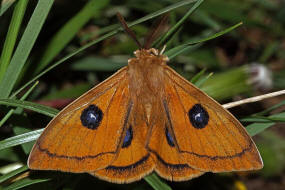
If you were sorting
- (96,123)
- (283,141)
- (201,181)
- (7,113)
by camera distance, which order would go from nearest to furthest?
(96,123), (7,113), (201,181), (283,141)

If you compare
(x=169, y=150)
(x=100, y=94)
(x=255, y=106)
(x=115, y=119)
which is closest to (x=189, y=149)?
(x=169, y=150)

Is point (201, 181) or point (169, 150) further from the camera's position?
point (201, 181)

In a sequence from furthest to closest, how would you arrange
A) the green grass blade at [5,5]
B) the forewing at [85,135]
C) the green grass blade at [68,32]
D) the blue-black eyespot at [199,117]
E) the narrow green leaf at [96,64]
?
1. the narrow green leaf at [96,64]
2. the green grass blade at [68,32]
3. the green grass blade at [5,5]
4. the blue-black eyespot at [199,117]
5. the forewing at [85,135]

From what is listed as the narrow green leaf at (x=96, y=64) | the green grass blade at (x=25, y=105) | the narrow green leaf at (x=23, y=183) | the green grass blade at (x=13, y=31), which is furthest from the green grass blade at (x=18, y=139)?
the narrow green leaf at (x=96, y=64)

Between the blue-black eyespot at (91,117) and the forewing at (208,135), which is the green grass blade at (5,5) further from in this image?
the forewing at (208,135)

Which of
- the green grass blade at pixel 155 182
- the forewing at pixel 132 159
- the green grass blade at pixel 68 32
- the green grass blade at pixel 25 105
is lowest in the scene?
the green grass blade at pixel 155 182

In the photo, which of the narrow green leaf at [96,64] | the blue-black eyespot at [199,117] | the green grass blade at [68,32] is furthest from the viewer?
the narrow green leaf at [96,64]

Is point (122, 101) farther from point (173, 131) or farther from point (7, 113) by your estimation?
point (7, 113)

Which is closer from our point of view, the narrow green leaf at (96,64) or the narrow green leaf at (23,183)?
the narrow green leaf at (23,183)
